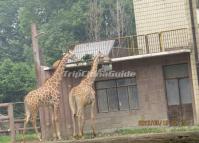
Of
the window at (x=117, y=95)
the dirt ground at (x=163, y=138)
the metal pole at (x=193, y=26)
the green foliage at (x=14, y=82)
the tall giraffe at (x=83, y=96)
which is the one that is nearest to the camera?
the dirt ground at (x=163, y=138)

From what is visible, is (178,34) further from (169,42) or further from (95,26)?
(95,26)

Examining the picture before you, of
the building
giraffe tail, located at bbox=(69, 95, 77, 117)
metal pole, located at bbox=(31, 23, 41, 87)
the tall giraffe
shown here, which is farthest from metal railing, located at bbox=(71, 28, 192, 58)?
the tall giraffe

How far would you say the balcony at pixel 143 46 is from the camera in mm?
23253

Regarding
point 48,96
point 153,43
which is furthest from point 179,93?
point 48,96

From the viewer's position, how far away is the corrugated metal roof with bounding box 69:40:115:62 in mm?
24219

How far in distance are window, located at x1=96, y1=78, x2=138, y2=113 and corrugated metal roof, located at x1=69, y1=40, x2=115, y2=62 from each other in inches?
Answer: 52.7

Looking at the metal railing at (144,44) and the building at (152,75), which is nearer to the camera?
the building at (152,75)

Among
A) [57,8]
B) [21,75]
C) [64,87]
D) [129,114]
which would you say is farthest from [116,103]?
[57,8]

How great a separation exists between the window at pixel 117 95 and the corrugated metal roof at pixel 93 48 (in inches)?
52.7

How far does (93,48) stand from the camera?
969 inches

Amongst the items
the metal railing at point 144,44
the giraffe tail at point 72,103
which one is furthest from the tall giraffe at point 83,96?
the metal railing at point 144,44

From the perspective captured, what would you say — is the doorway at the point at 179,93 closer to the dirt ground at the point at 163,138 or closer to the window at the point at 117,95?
the window at the point at 117,95

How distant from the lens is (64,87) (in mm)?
23078

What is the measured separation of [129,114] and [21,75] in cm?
1403
